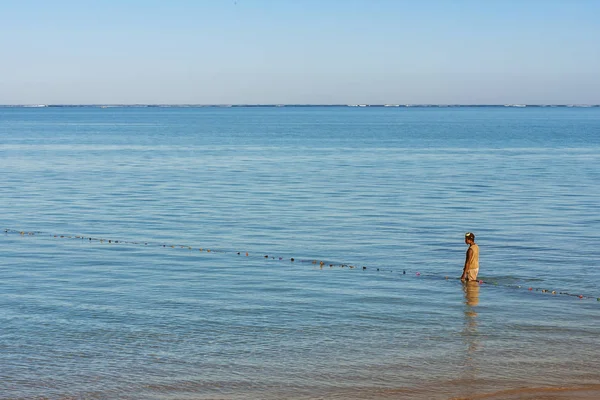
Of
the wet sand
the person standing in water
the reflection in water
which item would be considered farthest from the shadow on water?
the wet sand

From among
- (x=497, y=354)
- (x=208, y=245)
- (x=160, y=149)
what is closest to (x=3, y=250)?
(x=208, y=245)

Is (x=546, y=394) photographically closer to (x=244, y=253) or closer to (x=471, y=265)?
(x=471, y=265)

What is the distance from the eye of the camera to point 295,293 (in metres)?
24.1

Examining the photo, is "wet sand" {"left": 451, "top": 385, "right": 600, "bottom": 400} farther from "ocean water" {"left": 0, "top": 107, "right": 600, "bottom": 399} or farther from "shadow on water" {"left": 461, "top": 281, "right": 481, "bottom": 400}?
"shadow on water" {"left": 461, "top": 281, "right": 481, "bottom": 400}

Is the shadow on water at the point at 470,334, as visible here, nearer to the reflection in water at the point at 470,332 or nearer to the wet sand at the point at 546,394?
the reflection in water at the point at 470,332

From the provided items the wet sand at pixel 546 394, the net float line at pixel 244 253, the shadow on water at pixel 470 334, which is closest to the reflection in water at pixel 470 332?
the shadow on water at pixel 470 334

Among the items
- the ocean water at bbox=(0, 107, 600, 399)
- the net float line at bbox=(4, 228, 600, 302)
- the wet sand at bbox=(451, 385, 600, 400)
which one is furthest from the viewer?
the net float line at bbox=(4, 228, 600, 302)

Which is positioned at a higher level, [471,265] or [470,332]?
[471,265]

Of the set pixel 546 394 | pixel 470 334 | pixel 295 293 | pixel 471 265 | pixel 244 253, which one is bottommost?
pixel 546 394

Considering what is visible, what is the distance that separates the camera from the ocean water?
16.7 metres

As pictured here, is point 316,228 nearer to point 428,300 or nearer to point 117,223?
point 117,223

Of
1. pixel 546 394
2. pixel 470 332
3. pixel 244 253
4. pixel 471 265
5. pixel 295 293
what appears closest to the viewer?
pixel 546 394

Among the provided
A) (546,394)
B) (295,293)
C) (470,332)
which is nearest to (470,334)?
(470,332)

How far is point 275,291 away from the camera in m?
24.4
